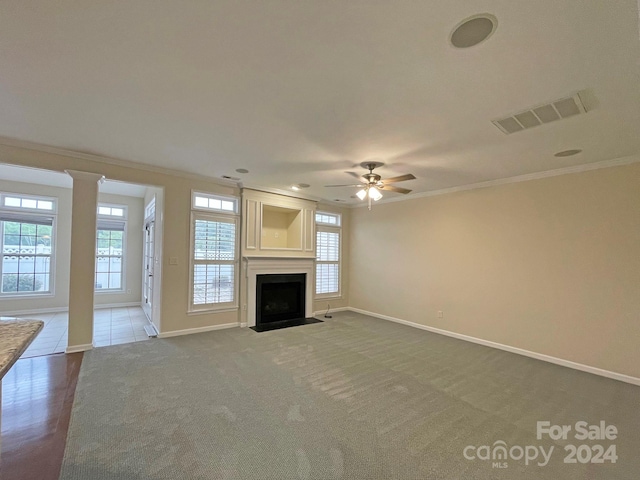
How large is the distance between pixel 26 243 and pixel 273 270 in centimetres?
540

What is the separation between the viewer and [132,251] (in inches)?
290

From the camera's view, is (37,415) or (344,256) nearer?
(37,415)

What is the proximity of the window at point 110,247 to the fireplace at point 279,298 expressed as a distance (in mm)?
4163

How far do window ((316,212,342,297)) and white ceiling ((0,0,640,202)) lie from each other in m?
3.30

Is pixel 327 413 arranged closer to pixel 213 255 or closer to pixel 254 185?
pixel 213 255

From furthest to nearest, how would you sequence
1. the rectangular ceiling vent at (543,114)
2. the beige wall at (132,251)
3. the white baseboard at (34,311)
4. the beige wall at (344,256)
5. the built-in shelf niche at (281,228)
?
the beige wall at (132,251)
the beige wall at (344,256)
the built-in shelf niche at (281,228)
the white baseboard at (34,311)
the rectangular ceiling vent at (543,114)

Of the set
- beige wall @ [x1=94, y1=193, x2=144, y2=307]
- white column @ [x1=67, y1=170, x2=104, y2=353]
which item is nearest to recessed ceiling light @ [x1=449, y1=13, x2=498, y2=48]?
white column @ [x1=67, y1=170, x2=104, y2=353]

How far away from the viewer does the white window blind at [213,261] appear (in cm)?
496

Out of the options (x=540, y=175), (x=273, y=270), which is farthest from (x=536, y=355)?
(x=273, y=270)

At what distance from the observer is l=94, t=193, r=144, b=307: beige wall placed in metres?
7.19

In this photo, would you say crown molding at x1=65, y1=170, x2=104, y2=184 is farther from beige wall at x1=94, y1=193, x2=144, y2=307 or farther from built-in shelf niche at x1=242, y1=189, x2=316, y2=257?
beige wall at x1=94, y1=193, x2=144, y2=307

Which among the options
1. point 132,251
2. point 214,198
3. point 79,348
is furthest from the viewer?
point 132,251

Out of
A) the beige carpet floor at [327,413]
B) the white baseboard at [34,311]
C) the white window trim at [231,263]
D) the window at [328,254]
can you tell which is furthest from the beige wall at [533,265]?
the white baseboard at [34,311]

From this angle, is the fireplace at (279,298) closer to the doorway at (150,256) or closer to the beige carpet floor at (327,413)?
the beige carpet floor at (327,413)
